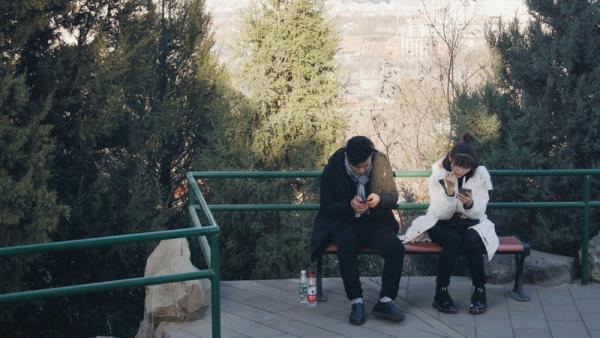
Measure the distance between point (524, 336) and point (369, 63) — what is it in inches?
468

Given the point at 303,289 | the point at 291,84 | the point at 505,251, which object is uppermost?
the point at 291,84

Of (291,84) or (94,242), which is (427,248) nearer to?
(94,242)

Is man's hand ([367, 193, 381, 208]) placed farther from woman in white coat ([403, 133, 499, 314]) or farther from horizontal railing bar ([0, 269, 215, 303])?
horizontal railing bar ([0, 269, 215, 303])

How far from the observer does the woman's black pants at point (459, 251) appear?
602 centimetres

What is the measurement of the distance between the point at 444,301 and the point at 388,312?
0.54 metres

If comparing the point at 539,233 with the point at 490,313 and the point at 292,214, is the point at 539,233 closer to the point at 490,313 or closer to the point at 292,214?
the point at 490,313

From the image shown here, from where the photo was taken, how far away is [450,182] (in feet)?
19.7

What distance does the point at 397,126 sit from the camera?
585 inches

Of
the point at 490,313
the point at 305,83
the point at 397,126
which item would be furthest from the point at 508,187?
the point at 397,126

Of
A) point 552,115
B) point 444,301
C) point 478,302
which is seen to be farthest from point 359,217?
point 552,115

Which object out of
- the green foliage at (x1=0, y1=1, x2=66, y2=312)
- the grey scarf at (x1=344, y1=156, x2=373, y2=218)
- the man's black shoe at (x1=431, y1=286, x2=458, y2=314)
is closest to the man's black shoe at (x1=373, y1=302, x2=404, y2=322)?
the man's black shoe at (x1=431, y1=286, x2=458, y2=314)

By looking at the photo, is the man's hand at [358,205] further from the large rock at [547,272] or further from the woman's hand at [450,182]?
the large rock at [547,272]

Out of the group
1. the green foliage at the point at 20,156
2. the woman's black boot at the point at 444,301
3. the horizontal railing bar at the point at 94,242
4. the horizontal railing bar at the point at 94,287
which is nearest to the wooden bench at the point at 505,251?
the woman's black boot at the point at 444,301

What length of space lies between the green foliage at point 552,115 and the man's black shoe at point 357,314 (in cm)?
270
